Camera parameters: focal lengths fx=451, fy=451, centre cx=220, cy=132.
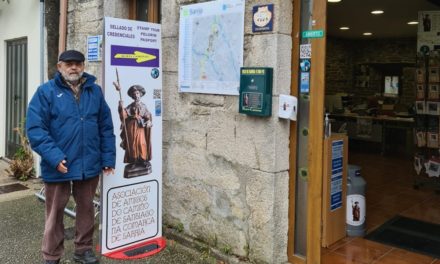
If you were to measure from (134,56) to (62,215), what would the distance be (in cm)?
142

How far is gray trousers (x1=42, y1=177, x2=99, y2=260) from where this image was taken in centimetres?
347

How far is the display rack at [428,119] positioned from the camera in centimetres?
592

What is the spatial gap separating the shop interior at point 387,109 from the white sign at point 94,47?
3.31m

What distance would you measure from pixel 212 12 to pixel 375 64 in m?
11.2

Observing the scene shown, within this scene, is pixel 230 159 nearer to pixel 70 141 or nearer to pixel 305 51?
pixel 305 51

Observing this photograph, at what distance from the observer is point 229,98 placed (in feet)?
12.1

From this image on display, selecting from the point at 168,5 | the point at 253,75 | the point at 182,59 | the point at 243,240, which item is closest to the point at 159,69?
the point at 182,59

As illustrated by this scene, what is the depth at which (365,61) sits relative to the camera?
45.9ft

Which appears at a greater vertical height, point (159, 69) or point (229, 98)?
point (159, 69)

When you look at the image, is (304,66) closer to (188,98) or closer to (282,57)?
(282,57)

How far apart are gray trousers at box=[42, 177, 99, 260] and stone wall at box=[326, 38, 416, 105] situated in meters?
10.9

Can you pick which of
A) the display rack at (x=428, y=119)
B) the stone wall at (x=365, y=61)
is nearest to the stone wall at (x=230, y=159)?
the display rack at (x=428, y=119)

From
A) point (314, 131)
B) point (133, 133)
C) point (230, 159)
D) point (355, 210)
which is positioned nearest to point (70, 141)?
point (133, 133)

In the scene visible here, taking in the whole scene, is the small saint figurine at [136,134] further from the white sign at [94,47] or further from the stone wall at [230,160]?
the white sign at [94,47]
